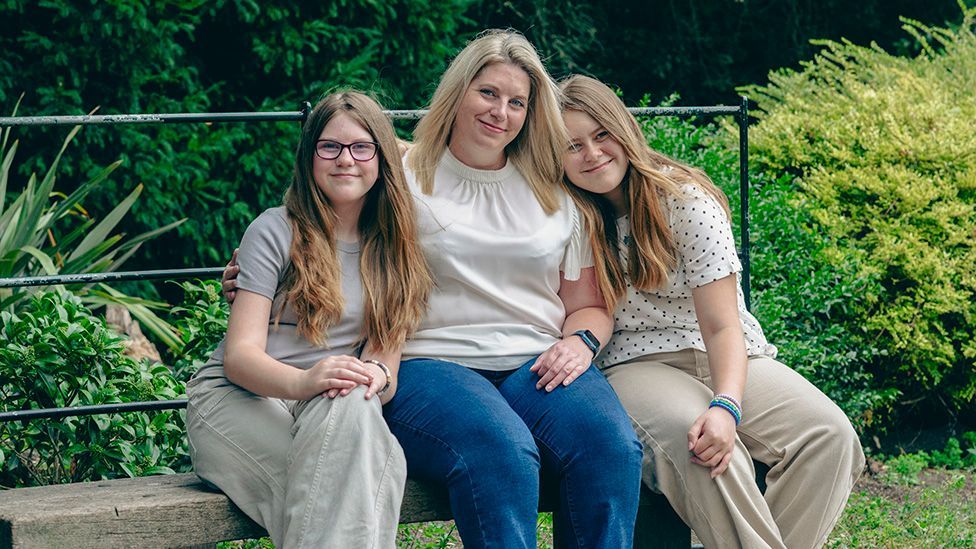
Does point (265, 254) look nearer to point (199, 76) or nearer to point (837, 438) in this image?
point (837, 438)

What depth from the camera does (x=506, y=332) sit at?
111 inches

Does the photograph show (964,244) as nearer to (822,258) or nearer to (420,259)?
(822,258)

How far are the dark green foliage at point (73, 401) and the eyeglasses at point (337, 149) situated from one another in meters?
1.14

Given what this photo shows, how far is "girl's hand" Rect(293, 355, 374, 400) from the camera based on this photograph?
7.98 feet

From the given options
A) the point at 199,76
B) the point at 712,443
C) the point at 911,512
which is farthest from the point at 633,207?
→ the point at 199,76

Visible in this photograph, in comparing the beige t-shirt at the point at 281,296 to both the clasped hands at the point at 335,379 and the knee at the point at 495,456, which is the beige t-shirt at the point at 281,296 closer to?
the clasped hands at the point at 335,379

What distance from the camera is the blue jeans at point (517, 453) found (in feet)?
Result: 7.93

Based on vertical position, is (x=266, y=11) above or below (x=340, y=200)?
above

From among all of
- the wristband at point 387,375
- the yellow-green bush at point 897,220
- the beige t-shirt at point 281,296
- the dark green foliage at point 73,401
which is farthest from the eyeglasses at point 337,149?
the yellow-green bush at point 897,220

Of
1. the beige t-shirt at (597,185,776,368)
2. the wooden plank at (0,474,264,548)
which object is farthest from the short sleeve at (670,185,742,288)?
the wooden plank at (0,474,264,548)

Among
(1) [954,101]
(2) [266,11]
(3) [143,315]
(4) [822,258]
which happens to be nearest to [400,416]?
(3) [143,315]

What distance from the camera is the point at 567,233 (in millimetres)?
2896

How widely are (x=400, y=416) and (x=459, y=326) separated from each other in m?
0.32

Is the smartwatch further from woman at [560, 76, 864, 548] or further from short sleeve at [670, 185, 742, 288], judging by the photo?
short sleeve at [670, 185, 742, 288]
